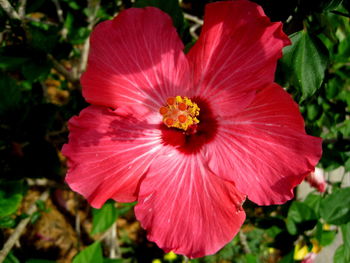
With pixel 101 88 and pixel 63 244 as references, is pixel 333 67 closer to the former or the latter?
pixel 101 88

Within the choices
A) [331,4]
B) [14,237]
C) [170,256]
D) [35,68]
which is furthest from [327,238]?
[35,68]

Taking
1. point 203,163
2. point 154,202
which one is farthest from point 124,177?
point 203,163

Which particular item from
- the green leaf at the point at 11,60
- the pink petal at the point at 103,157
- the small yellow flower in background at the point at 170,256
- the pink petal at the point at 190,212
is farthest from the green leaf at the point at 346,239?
the green leaf at the point at 11,60

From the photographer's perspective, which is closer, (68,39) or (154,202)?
(154,202)

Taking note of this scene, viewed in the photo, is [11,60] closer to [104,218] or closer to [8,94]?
[8,94]

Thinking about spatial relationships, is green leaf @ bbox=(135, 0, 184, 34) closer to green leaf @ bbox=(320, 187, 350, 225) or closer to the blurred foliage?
the blurred foliage

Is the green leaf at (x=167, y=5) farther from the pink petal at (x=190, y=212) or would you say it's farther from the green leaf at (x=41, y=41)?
the pink petal at (x=190, y=212)

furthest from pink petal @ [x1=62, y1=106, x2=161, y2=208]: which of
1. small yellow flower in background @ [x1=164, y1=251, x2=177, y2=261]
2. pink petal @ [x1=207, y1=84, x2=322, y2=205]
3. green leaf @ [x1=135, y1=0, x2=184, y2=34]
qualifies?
small yellow flower in background @ [x1=164, y1=251, x2=177, y2=261]
